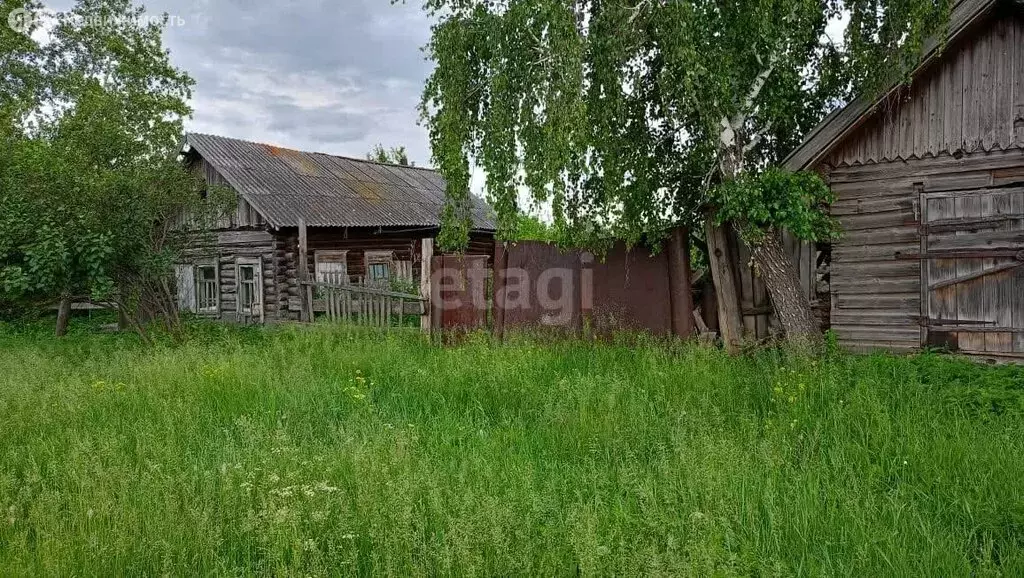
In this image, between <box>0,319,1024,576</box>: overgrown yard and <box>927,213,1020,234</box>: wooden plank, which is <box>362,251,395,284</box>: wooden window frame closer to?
<box>0,319,1024,576</box>: overgrown yard

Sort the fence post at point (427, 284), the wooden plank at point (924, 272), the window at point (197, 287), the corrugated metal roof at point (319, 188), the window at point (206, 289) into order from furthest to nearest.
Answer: the window at point (197, 287)
the window at point (206, 289)
the corrugated metal roof at point (319, 188)
the fence post at point (427, 284)
the wooden plank at point (924, 272)

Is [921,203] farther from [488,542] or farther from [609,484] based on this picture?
[488,542]

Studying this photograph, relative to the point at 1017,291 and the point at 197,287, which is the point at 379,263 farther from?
the point at 1017,291

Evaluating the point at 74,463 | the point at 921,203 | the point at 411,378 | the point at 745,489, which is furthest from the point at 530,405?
the point at 921,203

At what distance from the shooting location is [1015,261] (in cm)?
736

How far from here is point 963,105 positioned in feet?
25.1

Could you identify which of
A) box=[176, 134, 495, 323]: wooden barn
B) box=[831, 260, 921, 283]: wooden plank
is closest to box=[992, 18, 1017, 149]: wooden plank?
box=[831, 260, 921, 283]: wooden plank

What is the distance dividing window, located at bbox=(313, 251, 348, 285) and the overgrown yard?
33.7 ft

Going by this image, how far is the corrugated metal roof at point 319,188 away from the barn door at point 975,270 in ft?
42.5

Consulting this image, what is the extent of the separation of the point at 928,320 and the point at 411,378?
20.6ft

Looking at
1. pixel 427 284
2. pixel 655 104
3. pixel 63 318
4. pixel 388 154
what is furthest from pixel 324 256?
pixel 388 154

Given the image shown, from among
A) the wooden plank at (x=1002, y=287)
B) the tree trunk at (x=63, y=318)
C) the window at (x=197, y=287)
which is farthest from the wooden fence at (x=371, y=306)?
the tree trunk at (x=63, y=318)

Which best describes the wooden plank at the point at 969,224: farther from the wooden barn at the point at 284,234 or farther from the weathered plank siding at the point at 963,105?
the wooden barn at the point at 284,234

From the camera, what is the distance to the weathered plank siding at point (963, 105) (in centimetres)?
736
